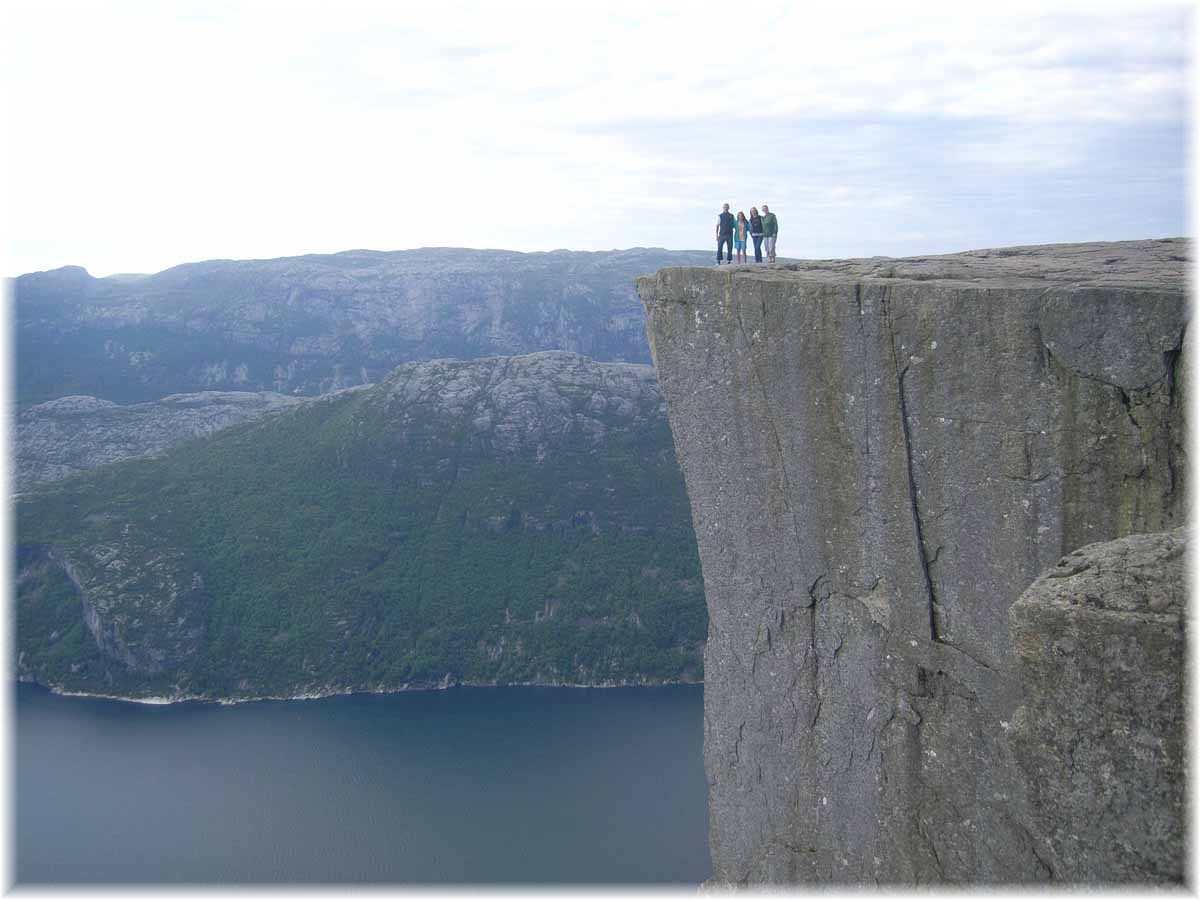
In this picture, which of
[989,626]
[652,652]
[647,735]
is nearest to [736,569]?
[989,626]

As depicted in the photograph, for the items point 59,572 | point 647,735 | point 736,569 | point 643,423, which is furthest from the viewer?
point 643,423

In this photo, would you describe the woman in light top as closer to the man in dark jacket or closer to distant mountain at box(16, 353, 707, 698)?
the man in dark jacket

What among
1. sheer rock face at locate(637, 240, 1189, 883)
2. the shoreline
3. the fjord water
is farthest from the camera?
the shoreline

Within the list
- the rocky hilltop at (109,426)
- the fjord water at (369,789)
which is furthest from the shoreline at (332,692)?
the rocky hilltop at (109,426)

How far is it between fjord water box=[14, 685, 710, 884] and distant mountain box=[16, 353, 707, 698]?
4513 mm

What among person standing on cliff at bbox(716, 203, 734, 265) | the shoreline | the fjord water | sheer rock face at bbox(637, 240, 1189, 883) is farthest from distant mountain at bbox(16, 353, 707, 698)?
sheer rock face at bbox(637, 240, 1189, 883)

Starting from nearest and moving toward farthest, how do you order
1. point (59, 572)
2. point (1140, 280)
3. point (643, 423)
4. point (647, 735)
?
point (1140, 280) → point (647, 735) → point (59, 572) → point (643, 423)

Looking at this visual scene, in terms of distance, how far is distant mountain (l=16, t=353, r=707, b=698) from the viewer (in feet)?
261

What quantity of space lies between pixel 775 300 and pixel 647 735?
5688cm

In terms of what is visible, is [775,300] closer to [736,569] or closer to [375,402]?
[736,569]

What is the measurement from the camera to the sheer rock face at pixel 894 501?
838cm

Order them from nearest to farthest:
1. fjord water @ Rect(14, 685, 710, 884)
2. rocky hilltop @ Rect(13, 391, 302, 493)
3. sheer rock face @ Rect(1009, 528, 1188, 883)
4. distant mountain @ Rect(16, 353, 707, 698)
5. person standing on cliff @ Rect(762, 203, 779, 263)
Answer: sheer rock face @ Rect(1009, 528, 1188, 883)
person standing on cliff @ Rect(762, 203, 779, 263)
fjord water @ Rect(14, 685, 710, 884)
distant mountain @ Rect(16, 353, 707, 698)
rocky hilltop @ Rect(13, 391, 302, 493)

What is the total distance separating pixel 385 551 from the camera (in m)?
91.2

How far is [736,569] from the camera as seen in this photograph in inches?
428
